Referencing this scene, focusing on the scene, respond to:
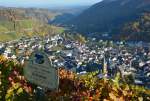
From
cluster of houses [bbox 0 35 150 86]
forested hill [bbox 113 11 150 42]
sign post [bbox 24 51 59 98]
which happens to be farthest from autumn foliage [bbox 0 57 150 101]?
forested hill [bbox 113 11 150 42]

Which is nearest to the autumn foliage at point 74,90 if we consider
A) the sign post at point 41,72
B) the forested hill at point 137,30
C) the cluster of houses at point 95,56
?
the sign post at point 41,72

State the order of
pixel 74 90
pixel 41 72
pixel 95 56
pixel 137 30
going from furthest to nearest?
pixel 137 30 → pixel 95 56 → pixel 74 90 → pixel 41 72

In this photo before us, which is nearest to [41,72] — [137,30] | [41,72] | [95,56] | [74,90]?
[41,72]

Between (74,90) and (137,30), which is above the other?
(74,90)

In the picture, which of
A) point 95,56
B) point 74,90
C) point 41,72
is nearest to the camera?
point 41,72

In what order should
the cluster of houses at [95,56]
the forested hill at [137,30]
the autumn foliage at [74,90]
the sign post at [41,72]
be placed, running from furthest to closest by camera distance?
1. the forested hill at [137,30]
2. the cluster of houses at [95,56]
3. the autumn foliage at [74,90]
4. the sign post at [41,72]

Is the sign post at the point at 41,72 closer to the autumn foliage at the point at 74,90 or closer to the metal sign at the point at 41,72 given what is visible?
the metal sign at the point at 41,72

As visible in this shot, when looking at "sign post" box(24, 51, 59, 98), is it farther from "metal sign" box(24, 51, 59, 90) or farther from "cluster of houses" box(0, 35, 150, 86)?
"cluster of houses" box(0, 35, 150, 86)

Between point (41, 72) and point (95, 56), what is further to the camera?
point (95, 56)

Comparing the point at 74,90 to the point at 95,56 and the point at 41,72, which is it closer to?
the point at 41,72
